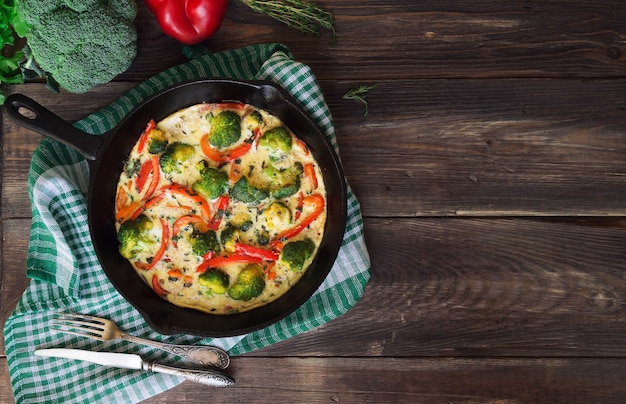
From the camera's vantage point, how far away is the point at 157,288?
A: 314cm

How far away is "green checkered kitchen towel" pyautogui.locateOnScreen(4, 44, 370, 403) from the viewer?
3178mm

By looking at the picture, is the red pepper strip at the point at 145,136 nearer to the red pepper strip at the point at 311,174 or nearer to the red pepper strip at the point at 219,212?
the red pepper strip at the point at 219,212

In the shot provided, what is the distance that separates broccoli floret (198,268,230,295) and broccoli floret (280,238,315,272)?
308 millimetres

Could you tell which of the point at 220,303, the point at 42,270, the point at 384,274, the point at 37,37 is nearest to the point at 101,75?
the point at 37,37

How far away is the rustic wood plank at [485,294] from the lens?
342 cm

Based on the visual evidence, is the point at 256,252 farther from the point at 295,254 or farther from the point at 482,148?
the point at 482,148

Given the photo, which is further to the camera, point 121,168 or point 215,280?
point 121,168

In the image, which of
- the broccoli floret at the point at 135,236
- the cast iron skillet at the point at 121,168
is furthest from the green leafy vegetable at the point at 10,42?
the broccoli floret at the point at 135,236

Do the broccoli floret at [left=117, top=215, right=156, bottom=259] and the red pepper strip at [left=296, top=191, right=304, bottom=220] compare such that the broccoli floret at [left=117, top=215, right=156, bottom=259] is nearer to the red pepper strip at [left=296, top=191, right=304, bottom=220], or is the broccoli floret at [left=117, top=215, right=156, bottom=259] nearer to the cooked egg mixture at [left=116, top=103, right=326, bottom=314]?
the cooked egg mixture at [left=116, top=103, right=326, bottom=314]

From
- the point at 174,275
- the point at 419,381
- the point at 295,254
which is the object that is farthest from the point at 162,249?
the point at 419,381

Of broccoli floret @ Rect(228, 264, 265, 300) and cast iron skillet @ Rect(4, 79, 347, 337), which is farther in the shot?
broccoli floret @ Rect(228, 264, 265, 300)

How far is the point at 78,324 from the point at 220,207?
98 centimetres

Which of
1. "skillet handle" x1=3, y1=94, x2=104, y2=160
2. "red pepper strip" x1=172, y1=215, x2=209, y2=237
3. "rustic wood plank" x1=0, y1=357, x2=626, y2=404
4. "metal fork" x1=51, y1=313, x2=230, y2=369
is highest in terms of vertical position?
"skillet handle" x1=3, y1=94, x2=104, y2=160

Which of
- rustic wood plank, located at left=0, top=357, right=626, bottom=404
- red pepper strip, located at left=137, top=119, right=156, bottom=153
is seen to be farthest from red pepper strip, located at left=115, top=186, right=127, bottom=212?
rustic wood plank, located at left=0, top=357, right=626, bottom=404
